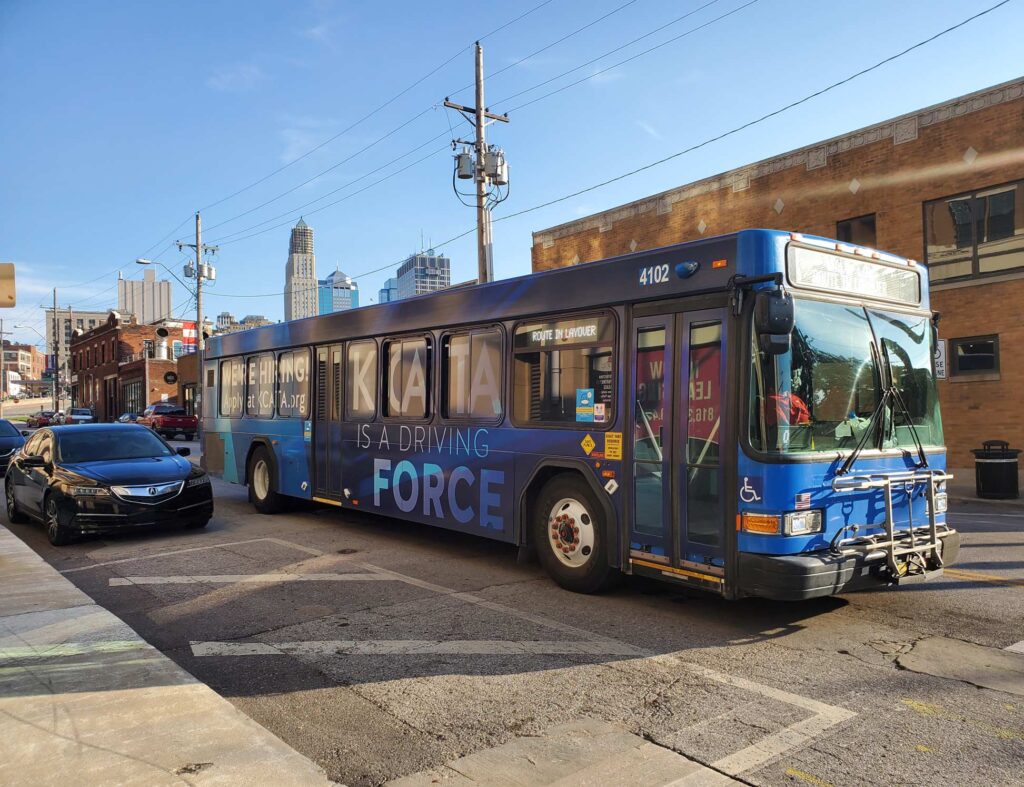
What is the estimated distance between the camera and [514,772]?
11.9ft

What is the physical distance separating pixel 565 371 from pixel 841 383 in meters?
2.40

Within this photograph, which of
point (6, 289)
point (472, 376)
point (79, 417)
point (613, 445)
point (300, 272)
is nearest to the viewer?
point (613, 445)

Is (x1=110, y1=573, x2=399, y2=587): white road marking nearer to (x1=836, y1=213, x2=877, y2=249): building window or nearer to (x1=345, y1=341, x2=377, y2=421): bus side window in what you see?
(x1=345, y1=341, x2=377, y2=421): bus side window

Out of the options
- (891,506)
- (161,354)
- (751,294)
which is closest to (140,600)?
(751,294)

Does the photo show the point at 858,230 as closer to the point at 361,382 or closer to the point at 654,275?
the point at 361,382

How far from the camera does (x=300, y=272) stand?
16050 centimetres

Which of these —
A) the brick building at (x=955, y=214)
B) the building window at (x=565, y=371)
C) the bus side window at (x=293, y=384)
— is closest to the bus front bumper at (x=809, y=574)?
the building window at (x=565, y=371)

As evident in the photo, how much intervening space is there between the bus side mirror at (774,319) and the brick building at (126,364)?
193 feet

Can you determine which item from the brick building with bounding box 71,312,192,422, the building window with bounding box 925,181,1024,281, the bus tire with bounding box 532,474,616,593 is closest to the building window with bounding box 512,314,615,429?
the bus tire with bounding box 532,474,616,593

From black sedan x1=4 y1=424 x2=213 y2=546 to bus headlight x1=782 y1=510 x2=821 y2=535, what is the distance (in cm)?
779

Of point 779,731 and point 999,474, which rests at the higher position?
point 999,474

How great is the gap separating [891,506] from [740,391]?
155 centimetres

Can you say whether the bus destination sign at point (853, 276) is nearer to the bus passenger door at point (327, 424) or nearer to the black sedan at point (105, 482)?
the bus passenger door at point (327, 424)

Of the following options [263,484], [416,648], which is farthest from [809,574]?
[263,484]
